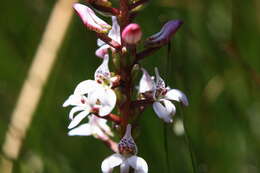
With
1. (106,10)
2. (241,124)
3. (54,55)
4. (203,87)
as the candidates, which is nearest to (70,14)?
(54,55)

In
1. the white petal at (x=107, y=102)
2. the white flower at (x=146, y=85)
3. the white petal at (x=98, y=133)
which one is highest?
the white flower at (x=146, y=85)

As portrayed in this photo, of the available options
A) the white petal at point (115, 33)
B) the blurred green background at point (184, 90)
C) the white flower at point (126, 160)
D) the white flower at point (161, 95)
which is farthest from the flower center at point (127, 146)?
the blurred green background at point (184, 90)

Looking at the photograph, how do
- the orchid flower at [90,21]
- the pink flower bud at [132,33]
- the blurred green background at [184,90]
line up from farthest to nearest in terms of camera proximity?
the blurred green background at [184,90], the orchid flower at [90,21], the pink flower bud at [132,33]

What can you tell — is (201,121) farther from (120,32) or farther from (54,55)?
(120,32)

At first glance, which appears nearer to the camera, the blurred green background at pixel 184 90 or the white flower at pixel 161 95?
the white flower at pixel 161 95

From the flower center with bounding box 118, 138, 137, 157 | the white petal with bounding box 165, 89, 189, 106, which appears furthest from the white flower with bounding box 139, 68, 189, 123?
the flower center with bounding box 118, 138, 137, 157

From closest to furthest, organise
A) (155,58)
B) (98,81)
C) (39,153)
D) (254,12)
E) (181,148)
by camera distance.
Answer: (98,81) < (39,153) < (181,148) < (155,58) < (254,12)

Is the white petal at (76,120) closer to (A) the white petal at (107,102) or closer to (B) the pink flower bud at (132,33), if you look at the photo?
(A) the white petal at (107,102)
